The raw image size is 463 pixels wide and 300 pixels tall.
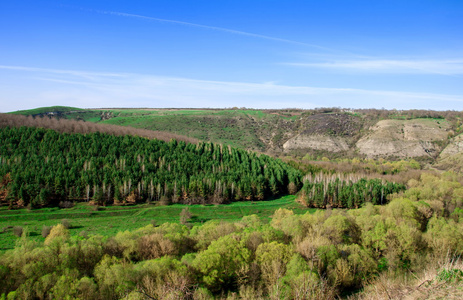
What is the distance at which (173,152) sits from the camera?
118 meters

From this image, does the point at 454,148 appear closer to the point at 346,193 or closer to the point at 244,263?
the point at 346,193

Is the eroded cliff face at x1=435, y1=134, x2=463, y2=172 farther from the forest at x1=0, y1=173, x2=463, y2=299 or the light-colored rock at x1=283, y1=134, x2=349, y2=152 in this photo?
the forest at x1=0, y1=173, x2=463, y2=299

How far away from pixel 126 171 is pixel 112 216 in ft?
74.2

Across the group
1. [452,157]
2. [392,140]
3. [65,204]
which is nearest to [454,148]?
[452,157]

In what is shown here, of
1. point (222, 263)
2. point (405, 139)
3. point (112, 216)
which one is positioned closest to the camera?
point (222, 263)

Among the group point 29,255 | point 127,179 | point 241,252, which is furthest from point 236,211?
point 29,255

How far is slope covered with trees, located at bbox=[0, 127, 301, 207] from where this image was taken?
3263 inches

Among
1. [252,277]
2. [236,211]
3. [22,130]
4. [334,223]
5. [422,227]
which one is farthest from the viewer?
[22,130]

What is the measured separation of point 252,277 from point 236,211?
52265 millimetres

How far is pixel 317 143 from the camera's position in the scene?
186m

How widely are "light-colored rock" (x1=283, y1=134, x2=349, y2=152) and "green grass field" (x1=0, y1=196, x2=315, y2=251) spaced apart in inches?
3932

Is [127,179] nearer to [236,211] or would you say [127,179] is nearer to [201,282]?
[236,211]

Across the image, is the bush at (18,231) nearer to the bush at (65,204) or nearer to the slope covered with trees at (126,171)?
the slope covered with trees at (126,171)

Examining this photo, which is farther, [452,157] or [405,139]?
[405,139]
